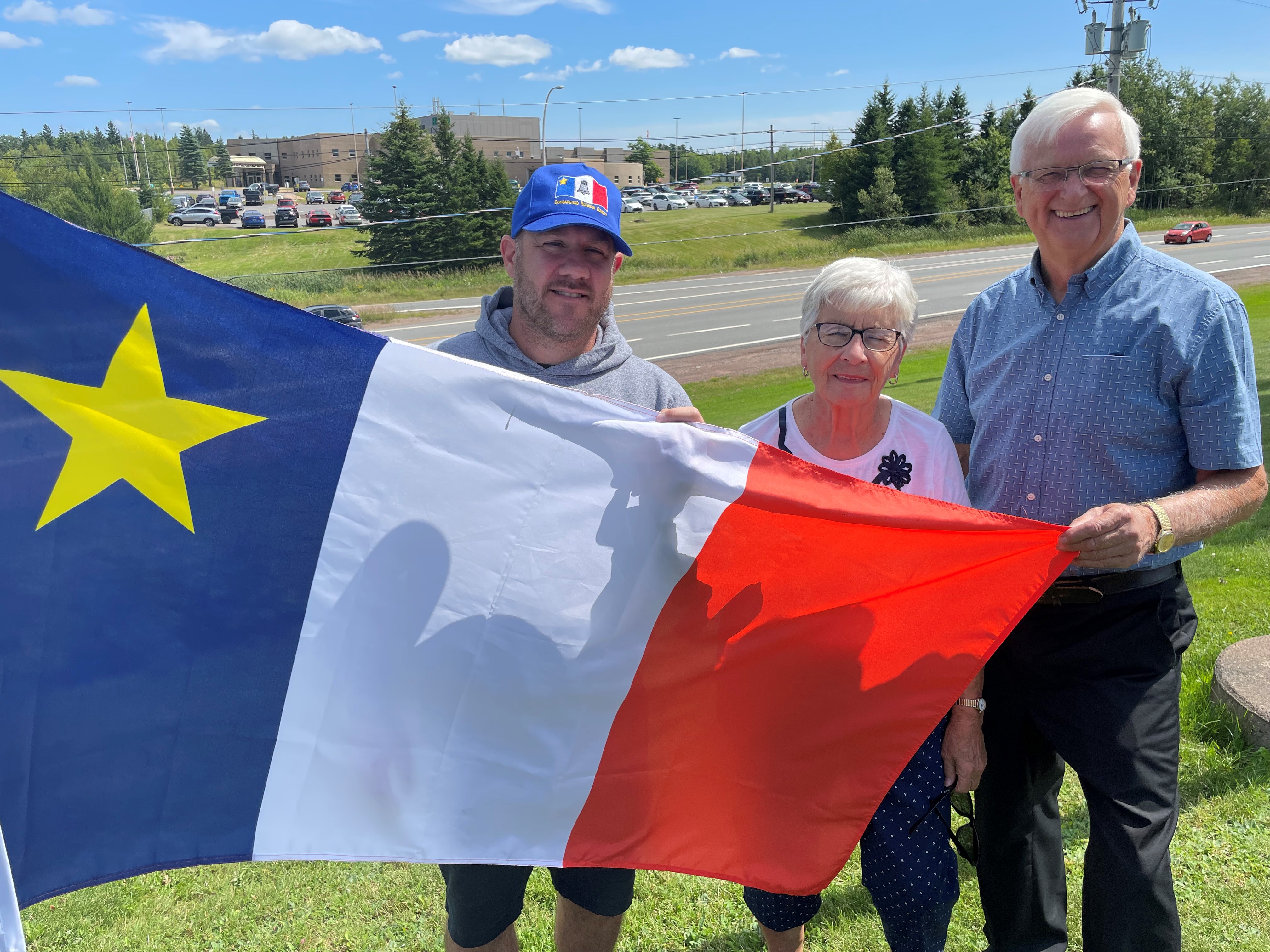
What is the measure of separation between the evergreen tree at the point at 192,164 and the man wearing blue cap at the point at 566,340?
141068mm

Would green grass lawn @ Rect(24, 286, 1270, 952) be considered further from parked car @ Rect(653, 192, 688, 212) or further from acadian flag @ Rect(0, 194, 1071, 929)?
parked car @ Rect(653, 192, 688, 212)

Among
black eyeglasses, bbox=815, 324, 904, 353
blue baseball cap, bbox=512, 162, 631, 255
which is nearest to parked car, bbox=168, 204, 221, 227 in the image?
blue baseball cap, bbox=512, 162, 631, 255

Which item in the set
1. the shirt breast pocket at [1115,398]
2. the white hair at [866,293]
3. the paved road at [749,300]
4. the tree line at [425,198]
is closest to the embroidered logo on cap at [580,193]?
the white hair at [866,293]

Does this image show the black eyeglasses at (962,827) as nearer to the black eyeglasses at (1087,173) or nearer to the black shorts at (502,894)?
the black shorts at (502,894)

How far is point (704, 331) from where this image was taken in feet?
87.0

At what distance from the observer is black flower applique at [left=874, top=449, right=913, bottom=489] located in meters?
2.55

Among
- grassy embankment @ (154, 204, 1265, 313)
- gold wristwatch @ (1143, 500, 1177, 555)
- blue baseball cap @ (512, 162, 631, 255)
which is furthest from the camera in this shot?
grassy embankment @ (154, 204, 1265, 313)

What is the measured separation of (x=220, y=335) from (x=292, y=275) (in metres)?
44.1

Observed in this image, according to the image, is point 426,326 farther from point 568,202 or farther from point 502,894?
point 502,894

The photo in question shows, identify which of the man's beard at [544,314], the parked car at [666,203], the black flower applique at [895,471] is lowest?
the black flower applique at [895,471]

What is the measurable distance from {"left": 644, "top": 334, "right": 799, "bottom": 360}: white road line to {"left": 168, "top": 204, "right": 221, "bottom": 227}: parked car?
54.2 metres

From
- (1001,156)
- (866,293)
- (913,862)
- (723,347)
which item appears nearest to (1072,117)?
(866,293)

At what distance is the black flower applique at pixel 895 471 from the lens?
2553 millimetres

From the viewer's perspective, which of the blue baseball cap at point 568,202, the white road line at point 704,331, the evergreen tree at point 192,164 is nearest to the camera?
the blue baseball cap at point 568,202
